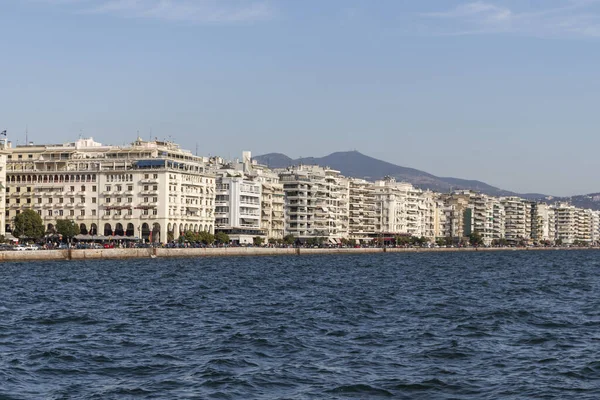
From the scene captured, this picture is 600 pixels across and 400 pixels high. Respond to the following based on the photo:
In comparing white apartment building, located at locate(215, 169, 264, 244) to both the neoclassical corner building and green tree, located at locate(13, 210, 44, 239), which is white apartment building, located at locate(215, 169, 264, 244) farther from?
green tree, located at locate(13, 210, 44, 239)

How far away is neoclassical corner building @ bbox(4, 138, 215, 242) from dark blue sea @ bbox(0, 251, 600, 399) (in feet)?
319

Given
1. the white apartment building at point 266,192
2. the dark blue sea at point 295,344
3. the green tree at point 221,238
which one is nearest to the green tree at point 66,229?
the green tree at point 221,238

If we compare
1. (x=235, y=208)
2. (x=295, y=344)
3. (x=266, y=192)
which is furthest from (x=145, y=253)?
(x=295, y=344)

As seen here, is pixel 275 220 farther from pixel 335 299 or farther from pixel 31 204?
pixel 335 299

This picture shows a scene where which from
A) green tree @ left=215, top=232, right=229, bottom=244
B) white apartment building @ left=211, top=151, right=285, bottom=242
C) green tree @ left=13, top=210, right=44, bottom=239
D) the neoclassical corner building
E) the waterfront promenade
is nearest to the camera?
the waterfront promenade

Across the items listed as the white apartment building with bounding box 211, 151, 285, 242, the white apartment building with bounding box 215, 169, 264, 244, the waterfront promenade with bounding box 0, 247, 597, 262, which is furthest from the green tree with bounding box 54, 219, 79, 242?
the white apartment building with bounding box 211, 151, 285, 242

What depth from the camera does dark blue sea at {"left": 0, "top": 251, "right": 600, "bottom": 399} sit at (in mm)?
25375

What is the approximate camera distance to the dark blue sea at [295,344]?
25.4 meters

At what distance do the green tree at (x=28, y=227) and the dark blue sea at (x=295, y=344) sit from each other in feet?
270

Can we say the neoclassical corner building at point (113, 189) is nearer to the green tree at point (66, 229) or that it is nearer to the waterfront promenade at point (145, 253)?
the green tree at point (66, 229)

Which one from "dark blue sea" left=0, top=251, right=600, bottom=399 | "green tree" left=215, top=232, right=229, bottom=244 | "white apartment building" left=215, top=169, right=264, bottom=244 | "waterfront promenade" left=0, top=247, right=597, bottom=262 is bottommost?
"dark blue sea" left=0, top=251, right=600, bottom=399

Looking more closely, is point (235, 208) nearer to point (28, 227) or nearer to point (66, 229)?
point (66, 229)

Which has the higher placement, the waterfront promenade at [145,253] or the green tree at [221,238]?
the green tree at [221,238]

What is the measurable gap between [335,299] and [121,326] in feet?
54.6
